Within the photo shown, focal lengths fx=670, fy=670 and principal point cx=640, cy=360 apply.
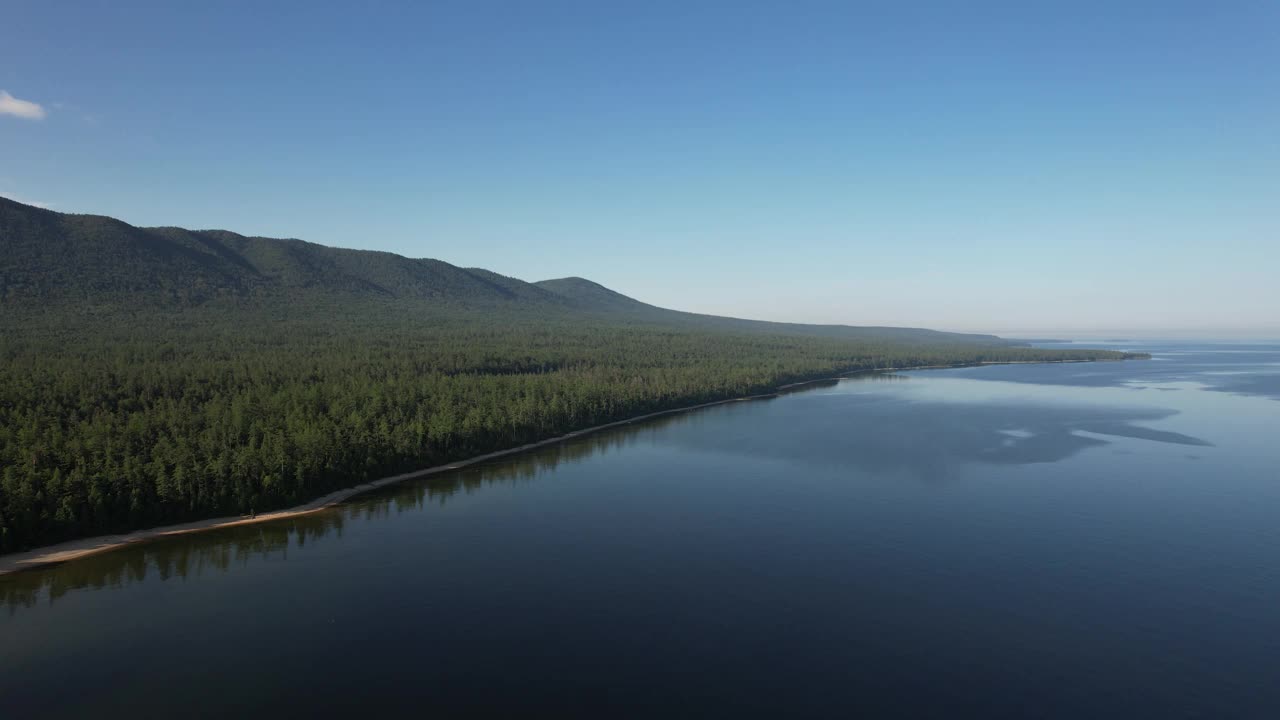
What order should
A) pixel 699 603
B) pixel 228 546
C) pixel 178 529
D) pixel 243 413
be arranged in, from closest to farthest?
1. pixel 699 603
2. pixel 228 546
3. pixel 178 529
4. pixel 243 413

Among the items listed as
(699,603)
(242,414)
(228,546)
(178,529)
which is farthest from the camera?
(242,414)

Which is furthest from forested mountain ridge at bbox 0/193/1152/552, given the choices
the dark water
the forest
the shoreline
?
the dark water

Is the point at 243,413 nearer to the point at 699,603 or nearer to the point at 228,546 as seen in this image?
the point at 228,546

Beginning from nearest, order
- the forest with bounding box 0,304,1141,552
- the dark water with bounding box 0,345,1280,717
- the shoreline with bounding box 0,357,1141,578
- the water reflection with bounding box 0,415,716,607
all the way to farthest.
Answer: the dark water with bounding box 0,345,1280,717
the water reflection with bounding box 0,415,716,607
the shoreline with bounding box 0,357,1141,578
the forest with bounding box 0,304,1141,552

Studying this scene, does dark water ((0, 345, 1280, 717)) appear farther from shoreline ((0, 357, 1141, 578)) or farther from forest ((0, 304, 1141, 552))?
forest ((0, 304, 1141, 552))

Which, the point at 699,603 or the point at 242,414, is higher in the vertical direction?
the point at 242,414

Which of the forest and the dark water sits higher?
the forest

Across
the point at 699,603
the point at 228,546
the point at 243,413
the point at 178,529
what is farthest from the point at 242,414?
the point at 699,603

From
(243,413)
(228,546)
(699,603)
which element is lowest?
(228,546)
